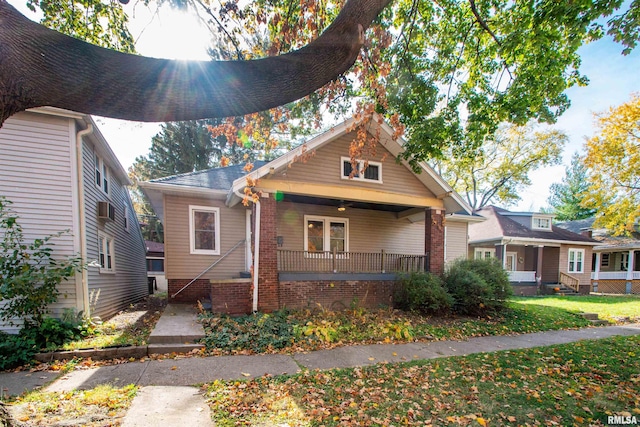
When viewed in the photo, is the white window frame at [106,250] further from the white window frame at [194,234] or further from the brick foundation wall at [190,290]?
the white window frame at [194,234]

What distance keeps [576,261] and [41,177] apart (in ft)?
88.1

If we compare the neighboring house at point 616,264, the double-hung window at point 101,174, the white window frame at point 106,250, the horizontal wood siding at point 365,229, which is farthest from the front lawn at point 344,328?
the neighboring house at point 616,264

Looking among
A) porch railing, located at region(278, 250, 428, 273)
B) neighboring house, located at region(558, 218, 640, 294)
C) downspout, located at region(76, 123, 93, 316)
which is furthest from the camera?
neighboring house, located at region(558, 218, 640, 294)

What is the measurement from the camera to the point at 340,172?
909 centimetres

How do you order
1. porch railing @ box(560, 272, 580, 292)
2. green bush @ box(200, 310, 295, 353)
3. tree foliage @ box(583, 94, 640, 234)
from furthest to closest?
Result: porch railing @ box(560, 272, 580, 292)
tree foliage @ box(583, 94, 640, 234)
green bush @ box(200, 310, 295, 353)

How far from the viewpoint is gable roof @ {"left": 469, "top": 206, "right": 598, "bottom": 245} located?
17031 mm

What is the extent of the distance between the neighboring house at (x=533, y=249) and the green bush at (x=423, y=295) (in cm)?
1067

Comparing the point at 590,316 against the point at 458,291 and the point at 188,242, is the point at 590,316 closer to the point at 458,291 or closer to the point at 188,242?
the point at 458,291

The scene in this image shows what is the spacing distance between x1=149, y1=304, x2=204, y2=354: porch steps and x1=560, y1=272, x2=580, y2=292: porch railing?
2169 centimetres

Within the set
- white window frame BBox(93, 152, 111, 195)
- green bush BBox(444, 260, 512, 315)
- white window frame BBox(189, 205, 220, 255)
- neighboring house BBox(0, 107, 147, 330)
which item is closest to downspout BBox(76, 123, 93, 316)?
neighboring house BBox(0, 107, 147, 330)

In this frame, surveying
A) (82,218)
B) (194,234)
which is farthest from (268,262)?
(82,218)

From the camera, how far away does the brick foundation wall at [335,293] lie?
26.9ft

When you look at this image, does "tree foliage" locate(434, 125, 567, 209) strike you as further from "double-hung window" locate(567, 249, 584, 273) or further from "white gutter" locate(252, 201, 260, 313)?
"white gutter" locate(252, 201, 260, 313)

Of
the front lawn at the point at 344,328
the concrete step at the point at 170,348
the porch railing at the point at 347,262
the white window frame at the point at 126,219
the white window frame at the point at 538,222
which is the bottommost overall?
the front lawn at the point at 344,328
